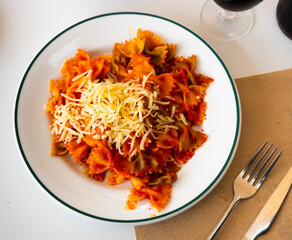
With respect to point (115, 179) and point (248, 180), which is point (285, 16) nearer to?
point (248, 180)

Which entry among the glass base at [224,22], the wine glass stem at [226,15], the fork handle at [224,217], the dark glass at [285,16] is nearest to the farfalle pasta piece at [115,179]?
the fork handle at [224,217]

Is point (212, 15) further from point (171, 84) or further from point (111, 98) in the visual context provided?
point (111, 98)

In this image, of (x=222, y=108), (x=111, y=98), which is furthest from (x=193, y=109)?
(x=111, y=98)

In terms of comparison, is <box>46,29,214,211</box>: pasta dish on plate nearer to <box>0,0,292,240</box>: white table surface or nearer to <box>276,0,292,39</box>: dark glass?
<box>0,0,292,240</box>: white table surface

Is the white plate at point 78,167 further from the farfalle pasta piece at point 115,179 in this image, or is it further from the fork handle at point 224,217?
the fork handle at point 224,217

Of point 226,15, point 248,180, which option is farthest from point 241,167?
point 226,15

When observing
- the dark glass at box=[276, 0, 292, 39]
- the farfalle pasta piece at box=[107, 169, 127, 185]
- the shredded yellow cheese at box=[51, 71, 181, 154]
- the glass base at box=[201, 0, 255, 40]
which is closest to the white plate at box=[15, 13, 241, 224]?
the farfalle pasta piece at box=[107, 169, 127, 185]
